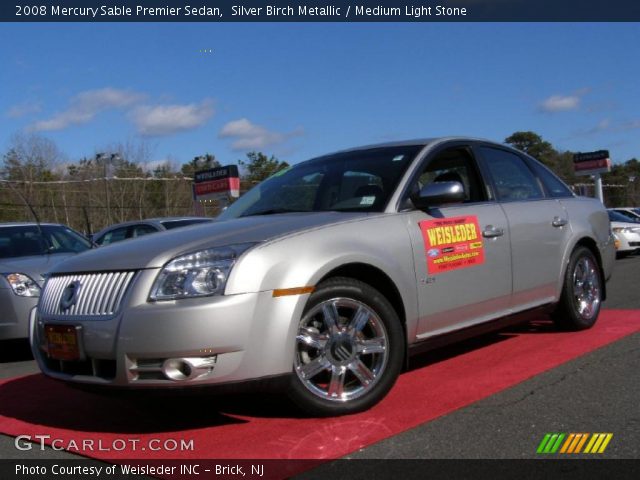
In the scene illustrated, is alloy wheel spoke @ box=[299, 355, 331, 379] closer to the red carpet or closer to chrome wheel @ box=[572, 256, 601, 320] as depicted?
the red carpet

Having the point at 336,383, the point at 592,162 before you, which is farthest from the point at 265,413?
the point at 592,162

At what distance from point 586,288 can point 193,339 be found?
3901mm

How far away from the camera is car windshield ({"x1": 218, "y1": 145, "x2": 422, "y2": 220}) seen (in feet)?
14.7

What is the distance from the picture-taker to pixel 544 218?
5391mm

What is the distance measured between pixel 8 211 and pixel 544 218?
26.9 meters

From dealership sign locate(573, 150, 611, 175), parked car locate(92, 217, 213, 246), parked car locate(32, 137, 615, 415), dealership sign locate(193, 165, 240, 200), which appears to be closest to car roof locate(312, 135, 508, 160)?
parked car locate(32, 137, 615, 415)

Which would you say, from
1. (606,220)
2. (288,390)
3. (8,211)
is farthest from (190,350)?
(8,211)

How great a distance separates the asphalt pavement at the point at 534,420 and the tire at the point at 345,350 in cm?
41

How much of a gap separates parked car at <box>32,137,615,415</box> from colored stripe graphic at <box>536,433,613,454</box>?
0.97m

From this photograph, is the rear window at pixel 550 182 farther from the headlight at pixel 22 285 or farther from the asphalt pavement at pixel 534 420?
the headlight at pixel 22 285

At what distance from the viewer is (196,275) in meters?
3.46

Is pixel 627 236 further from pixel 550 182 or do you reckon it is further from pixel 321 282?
→ pixel 321 282

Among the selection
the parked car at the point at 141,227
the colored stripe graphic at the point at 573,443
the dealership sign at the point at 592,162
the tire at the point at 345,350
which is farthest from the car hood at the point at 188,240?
the dealership sign at the point at 592,162

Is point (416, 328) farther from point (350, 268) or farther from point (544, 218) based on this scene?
point (544, 218)
